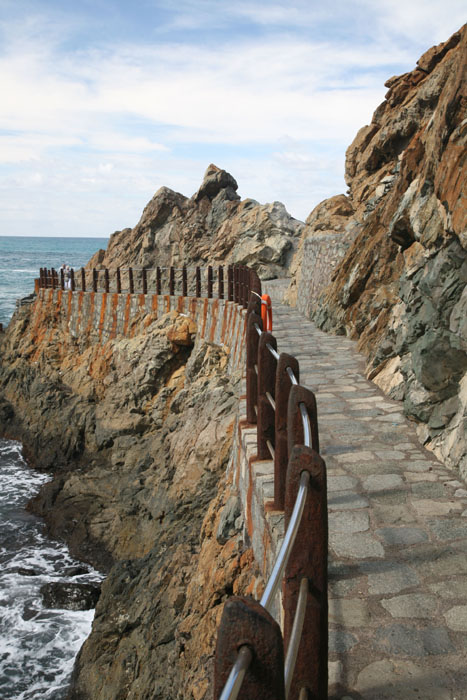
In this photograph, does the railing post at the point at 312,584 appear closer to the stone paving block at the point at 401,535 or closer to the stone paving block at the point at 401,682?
the stone paving block at the point at 401,682

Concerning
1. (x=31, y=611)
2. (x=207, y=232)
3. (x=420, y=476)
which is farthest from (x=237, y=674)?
(x=207, y=232)

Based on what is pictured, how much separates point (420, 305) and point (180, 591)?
3.51m

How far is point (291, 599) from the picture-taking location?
2051 millimetres

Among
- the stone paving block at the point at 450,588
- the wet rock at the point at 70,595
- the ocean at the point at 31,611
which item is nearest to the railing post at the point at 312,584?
the stone paving block at the point at 450,588

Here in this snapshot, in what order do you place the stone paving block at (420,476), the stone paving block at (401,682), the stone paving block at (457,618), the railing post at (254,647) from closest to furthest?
the railing post at (254,647), the stone paving block at (401,682), the stone paving block at (457,618), the stone paving block at (420,476)

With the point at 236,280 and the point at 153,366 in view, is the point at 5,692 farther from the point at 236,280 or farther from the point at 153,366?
the point at 236,280

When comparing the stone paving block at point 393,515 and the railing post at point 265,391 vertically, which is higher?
the railing post at point 265,391

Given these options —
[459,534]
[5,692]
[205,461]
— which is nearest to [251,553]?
[459,534]

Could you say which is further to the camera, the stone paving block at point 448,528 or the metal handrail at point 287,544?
the stone paving block at point 448,528

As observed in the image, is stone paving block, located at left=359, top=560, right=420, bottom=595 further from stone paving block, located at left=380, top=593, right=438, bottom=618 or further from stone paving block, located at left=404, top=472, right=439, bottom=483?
stone paving block, located at left=404, top=472, right=439, bottom=483

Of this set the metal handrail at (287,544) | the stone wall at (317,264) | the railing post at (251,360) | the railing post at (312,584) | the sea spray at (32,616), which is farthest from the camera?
the stone wall at (317,264)

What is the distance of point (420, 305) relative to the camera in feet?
17.9

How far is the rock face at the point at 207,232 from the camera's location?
70.7 feet

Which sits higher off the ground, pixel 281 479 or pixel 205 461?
pixel 281 479
